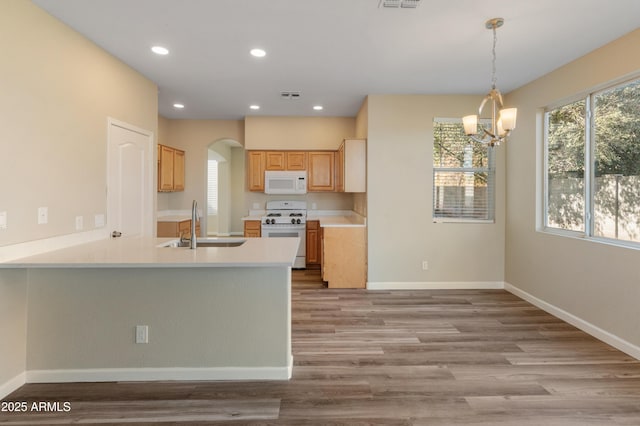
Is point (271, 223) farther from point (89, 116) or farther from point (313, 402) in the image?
point (313, 402)

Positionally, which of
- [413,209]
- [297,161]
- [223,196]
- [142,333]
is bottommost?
[142,333]

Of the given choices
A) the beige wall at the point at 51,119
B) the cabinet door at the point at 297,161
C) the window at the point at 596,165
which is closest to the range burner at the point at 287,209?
the cabinet door at the point at 297,161

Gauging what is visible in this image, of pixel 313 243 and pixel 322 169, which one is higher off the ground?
pixel 322 169

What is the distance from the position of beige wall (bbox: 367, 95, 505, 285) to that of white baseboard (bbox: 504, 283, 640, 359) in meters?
0.65

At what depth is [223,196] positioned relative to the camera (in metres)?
9.76

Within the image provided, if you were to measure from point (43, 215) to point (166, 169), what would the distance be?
3.17 metres

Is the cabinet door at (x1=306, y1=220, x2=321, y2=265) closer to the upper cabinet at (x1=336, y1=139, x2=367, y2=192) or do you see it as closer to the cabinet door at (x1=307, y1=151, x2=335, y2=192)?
the cabinet door at (x1=307, y1=151, x2=335, y2=192)

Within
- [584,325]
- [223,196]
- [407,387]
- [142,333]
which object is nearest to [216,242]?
[142,333]

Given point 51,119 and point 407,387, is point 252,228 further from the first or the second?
point 407,387

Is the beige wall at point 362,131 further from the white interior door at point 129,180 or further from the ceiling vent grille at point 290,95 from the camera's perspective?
the white interior door at point 129,180

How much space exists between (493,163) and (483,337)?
2553 millimetres

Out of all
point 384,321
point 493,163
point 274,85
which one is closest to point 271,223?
point 274,85

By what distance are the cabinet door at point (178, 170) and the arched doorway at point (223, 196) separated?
3.27 m

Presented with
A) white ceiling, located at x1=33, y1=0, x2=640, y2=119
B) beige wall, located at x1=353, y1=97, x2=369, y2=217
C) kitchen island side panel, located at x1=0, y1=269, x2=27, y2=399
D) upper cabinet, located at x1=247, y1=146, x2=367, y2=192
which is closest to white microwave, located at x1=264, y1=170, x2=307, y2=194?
upper cabinet, located at x1=247, y1=146, x2=367, y2=192
